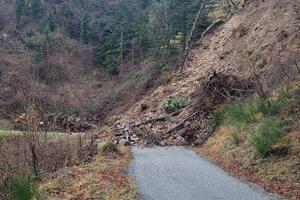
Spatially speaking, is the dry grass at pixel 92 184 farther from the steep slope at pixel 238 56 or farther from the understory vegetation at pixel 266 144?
the steep slope at pixel 238 56

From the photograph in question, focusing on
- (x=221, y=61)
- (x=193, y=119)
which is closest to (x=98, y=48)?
(x=221, y=61)

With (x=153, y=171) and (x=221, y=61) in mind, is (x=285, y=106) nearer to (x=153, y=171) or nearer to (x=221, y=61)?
(x=153, y=171)

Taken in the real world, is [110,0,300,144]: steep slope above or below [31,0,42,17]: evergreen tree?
below

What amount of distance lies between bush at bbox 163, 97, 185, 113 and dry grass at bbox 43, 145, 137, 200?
45.1 ft

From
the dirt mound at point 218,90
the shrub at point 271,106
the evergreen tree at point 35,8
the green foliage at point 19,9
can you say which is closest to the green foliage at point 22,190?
the shrub at point 271,106

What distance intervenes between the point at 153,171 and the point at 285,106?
215 inches

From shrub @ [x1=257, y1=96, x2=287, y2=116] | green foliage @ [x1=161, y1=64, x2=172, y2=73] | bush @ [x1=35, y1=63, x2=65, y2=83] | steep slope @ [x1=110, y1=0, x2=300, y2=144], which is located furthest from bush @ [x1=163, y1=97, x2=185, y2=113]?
bush @ [x1=35, y1=63, x2=65, y2=83]

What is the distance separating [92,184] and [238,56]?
69.3ft

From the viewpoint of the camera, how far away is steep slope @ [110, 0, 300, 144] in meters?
24.9

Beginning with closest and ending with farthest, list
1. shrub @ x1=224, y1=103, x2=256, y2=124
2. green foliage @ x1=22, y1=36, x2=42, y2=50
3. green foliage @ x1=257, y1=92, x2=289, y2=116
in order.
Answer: green foliage @ x1=257, y1=92, x2=289, y2=116 → shrub @ x1=224, y1=103, x2=256, y2=124 → green foliage @ x1=22, y1=36, x2=42, y2=50

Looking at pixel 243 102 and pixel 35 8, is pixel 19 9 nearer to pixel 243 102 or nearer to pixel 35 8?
pixel 35 8

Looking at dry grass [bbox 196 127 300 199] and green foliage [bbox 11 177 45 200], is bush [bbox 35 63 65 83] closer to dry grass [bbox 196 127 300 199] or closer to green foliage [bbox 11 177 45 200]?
dry grass [bbox 196 127 300 199]

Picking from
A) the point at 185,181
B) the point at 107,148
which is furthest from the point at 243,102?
the point at 185,181

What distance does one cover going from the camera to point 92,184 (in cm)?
1290
